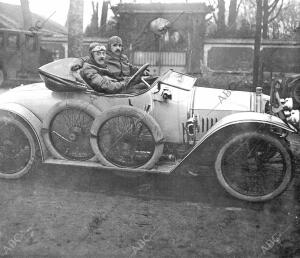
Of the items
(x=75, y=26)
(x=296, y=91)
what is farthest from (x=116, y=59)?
(x=296, y=91)

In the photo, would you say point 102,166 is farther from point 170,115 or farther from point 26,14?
point 26,14

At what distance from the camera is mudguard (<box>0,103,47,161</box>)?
456cm

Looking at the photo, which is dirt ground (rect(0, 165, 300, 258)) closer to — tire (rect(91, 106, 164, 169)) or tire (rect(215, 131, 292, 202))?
tire (rect(215, 131, 292, 202))

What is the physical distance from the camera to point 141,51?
66.4 feet

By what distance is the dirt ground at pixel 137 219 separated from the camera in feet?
10.2

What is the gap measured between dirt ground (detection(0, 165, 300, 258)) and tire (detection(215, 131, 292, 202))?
0.15 m

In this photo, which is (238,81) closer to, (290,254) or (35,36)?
(35,36)

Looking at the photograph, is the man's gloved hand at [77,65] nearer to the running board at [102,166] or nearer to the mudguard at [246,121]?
the running board at [102,166]

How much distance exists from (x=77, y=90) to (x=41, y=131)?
2.10 feet

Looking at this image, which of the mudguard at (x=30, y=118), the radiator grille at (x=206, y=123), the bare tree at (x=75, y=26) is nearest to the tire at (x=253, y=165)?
the radiator grille at (x=206, y=123)

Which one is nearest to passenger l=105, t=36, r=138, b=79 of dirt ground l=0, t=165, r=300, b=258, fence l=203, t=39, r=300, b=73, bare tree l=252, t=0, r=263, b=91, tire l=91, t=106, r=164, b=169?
tire l=91, t=106, r=164, b=169

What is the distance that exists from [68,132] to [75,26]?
5454mm

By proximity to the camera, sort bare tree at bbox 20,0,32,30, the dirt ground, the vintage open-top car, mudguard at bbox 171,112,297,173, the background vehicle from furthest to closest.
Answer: bare tree at bbox 20,0,32,30
the background vehicle
the vintage open-top car
mudguard at bbox 171,112,297,173
the dirt ground

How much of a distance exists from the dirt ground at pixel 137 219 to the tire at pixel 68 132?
1.23 ft
